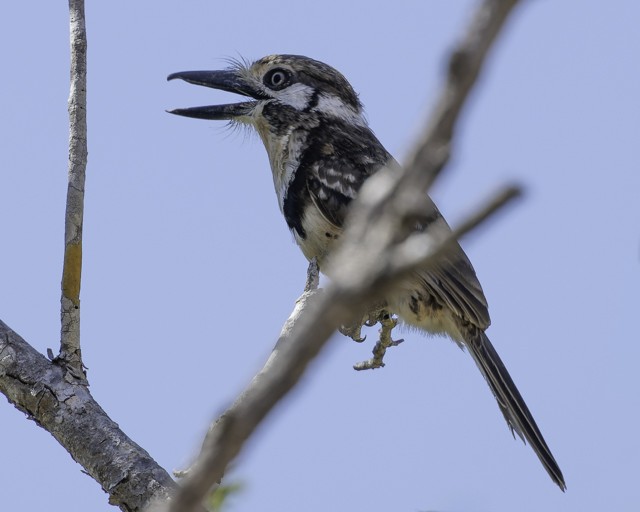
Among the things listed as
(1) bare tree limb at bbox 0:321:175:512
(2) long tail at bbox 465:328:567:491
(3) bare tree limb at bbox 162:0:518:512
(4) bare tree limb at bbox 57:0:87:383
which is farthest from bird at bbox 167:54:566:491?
(3) bare tree limb at bbox 162:0:518:512

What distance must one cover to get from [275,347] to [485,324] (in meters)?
2.03

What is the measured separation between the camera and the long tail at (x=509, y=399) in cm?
495

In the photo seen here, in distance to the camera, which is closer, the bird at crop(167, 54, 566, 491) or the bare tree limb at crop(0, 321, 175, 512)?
the bare tree limb at crop(0, 321, 175, 512)

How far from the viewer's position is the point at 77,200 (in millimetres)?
3738

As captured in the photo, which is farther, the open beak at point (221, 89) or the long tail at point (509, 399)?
the open beak at point (221, 89)

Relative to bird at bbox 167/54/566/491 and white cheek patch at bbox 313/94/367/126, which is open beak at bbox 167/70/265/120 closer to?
bird at bbox 167/54/566/491

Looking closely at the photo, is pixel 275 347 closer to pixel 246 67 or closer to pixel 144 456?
pixel 144 456

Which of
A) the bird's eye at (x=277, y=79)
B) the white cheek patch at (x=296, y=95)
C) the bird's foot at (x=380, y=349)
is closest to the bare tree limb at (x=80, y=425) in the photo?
the bird's foot at (x=380, y=349)

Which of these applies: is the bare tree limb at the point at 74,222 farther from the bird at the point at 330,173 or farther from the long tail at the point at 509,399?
the long tail at the point at 509,399

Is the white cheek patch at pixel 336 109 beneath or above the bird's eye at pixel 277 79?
beneath

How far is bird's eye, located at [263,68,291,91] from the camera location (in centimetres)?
591

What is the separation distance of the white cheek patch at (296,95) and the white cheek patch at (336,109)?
0.07 m

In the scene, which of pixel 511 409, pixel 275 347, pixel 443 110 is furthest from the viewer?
pixel 511 409

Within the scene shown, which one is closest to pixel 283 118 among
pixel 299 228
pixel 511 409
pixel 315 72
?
pixel 315 72
